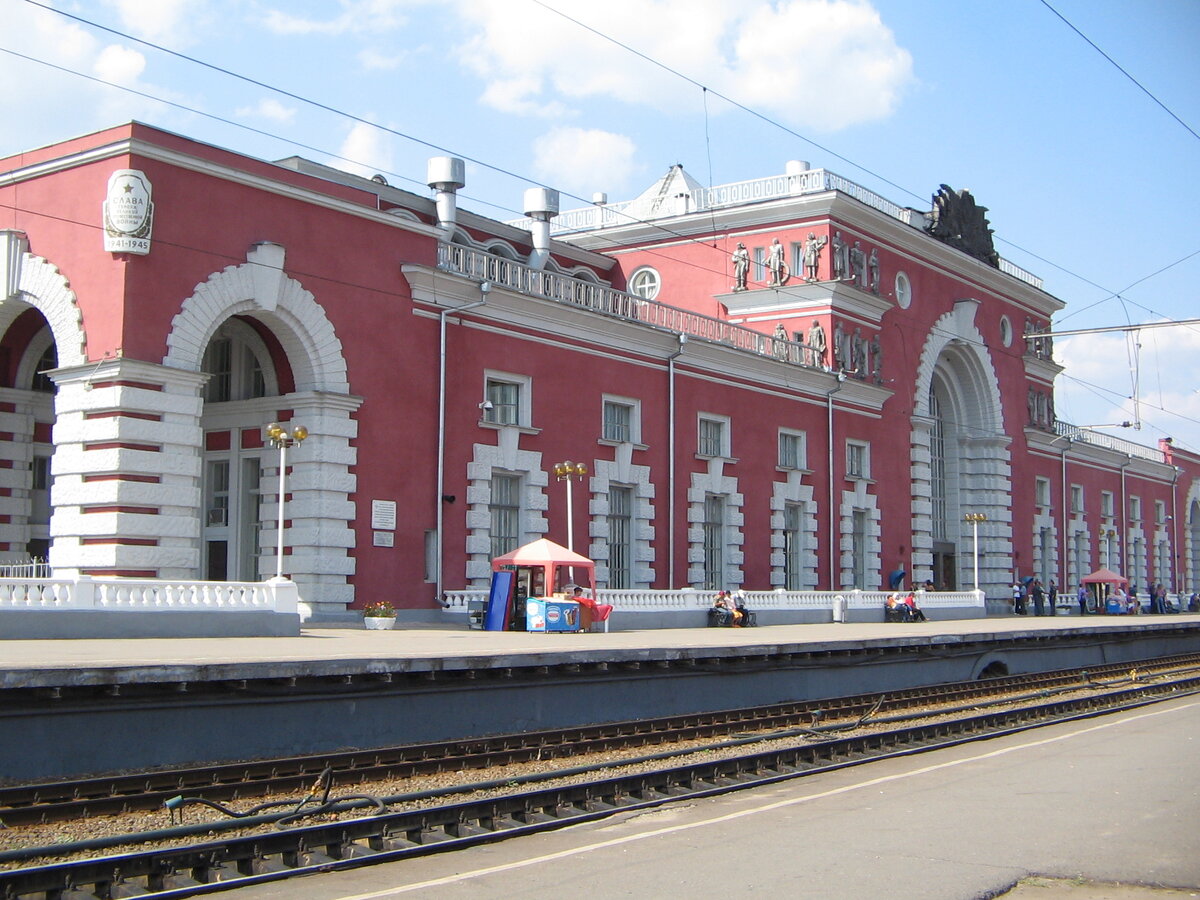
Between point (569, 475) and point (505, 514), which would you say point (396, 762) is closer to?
point (569, 475)

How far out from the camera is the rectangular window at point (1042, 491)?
52150 mm

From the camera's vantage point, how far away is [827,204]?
38.4 metres

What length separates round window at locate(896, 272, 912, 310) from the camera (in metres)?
42.9

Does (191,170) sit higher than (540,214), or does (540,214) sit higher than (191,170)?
(540,214)

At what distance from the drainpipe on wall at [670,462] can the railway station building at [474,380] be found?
0.07 m

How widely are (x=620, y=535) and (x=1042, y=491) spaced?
2796cm

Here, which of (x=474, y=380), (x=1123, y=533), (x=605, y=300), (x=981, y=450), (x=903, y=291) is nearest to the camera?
(x=474, y=380)

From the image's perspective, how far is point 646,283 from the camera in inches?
1661

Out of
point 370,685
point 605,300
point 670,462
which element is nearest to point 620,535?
point 670,462

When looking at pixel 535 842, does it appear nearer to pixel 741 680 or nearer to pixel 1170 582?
pixel 741 680

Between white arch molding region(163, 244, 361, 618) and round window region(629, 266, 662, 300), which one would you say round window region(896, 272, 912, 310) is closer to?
round window region(629, 266, 662, 300)

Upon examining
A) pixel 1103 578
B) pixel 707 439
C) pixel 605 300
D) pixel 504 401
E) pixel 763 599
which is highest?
pixel 605 300

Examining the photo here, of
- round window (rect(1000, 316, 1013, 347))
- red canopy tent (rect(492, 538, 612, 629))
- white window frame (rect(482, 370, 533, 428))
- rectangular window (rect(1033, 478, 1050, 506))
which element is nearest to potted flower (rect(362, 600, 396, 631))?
red canopy tent (rect(492, 538, 612, 629))

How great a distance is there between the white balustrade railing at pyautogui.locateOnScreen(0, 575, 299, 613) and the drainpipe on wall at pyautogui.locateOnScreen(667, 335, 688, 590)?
12579 mm
